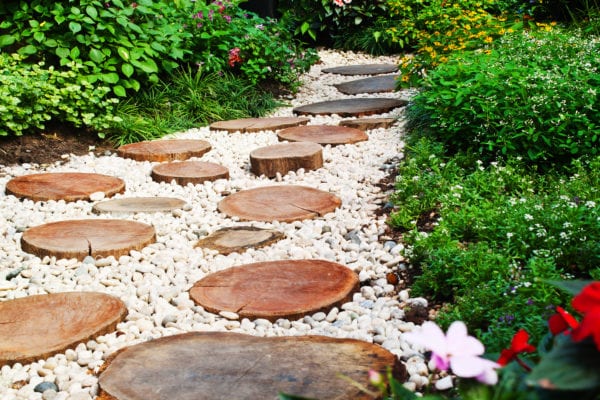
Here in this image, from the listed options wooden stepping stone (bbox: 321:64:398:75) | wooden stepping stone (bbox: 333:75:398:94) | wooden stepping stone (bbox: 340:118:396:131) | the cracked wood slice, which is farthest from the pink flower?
wooden stepping stone (bbox: 321:64:398:75)

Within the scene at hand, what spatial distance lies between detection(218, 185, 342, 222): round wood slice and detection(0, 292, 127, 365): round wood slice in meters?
1.18

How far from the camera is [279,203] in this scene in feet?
11.9

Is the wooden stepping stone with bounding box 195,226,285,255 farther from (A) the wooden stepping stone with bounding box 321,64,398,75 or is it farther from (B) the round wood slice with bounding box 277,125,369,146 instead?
(A) the wooden stepping stone with bounding box 321,64,398,75

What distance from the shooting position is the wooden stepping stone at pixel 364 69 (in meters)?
7.84

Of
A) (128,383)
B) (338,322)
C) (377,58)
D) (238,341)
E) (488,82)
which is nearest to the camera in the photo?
(128,383)

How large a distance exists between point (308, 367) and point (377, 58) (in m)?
7.61

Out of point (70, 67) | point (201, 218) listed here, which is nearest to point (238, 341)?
point (201, 218)

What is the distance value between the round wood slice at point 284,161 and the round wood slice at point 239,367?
231 cm

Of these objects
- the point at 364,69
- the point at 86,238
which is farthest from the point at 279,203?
the point at 364,69

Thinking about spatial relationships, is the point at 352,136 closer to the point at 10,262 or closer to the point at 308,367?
the point at 10,262

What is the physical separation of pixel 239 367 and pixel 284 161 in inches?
101

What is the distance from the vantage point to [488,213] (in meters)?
2.87

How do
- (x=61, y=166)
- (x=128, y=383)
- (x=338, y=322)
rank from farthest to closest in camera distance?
(x=61, y=166), (x=338, y=322), (x=128, y=383)

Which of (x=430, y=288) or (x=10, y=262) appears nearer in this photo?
(x=430, y=288)
